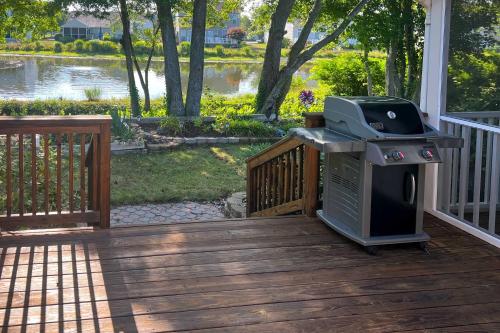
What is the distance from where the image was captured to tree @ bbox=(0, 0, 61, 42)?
495 inches

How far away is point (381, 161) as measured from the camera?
4.13m

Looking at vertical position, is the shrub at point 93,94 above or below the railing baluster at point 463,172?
above

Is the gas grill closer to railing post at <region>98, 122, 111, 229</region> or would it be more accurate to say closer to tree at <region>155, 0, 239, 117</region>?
railing post at <region>98, 122, 111, 229</region>

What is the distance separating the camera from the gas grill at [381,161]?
167 inches

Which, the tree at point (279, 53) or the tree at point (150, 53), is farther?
the tree at point (150, 53)

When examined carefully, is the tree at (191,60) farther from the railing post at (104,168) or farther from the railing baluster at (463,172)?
the railing baluster at (463,172)

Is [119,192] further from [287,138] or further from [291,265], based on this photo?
[291,265]

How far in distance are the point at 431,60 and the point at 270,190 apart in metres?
1.94

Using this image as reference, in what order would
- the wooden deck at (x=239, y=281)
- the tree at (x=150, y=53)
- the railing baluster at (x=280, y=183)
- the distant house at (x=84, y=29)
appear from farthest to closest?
the distant house at (x=84, y=29)
the tree at (x=150, y=53)
the railing baluster at (x=280, y=183)
the wooden deck at (x=239, y=281)

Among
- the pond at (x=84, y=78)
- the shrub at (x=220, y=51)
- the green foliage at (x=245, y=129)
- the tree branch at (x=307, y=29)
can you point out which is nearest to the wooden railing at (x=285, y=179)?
the green foliage at (x=245, y=129)

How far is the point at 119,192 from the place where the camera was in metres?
8.70

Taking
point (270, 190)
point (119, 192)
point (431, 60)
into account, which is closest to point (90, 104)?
point (119, 192)

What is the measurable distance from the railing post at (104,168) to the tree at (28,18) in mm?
8611

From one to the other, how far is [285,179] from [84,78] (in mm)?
18431
